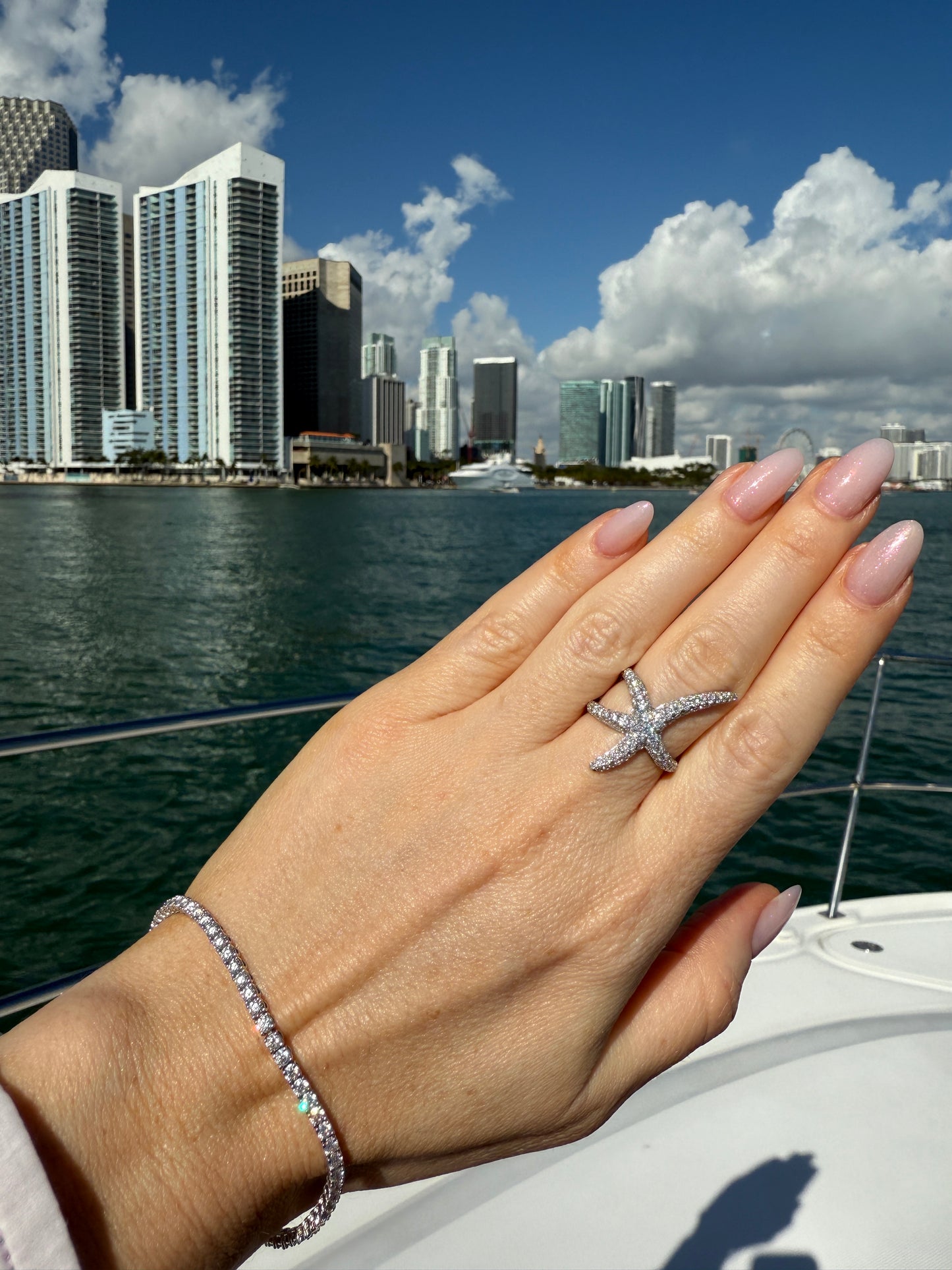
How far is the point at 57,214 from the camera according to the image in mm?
86625

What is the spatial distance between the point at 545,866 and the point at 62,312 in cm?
10241

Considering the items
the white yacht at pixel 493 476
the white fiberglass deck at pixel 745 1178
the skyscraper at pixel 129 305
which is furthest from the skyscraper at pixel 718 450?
the white fiberglass deck at pixel 745 1178

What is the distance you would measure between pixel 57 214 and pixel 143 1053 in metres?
105

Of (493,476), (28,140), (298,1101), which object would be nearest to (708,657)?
(298,1101)

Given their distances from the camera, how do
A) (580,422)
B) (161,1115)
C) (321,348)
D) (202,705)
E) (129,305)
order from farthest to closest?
1. (580,422)
2. (321,348)
3. (129,305)
4. (202,705)
5. (161,1115)

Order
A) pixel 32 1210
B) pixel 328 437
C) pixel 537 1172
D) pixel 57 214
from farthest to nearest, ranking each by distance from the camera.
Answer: pixel 328 437, pixel 57 214, pixel 537 1172, pixel 32 1210

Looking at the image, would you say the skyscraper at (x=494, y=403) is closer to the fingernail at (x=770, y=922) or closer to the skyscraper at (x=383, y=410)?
the skyscraper at (x=383, y=410)

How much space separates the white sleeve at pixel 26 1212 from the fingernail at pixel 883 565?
2.23ft

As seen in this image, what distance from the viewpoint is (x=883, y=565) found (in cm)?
70

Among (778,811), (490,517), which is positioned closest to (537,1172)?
(778,811)

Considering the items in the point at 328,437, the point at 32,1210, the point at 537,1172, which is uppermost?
the point at 328,437

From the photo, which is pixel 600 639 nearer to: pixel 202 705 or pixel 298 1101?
pixel 298 1101

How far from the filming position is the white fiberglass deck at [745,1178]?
1.22m

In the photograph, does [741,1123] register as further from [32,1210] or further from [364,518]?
[364,518]
